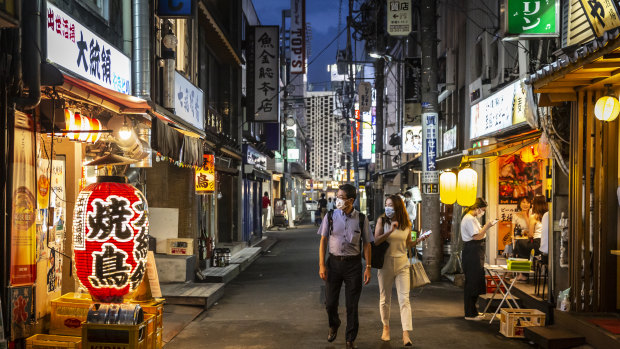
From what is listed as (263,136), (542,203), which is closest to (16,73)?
(542,203)

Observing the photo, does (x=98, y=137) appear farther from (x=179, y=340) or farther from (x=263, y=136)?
(x=263, y=136)

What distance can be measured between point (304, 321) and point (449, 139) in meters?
12.2

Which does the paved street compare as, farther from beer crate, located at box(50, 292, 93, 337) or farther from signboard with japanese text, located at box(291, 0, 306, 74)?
signboard with japanese text, located at box(291, 0, 306, 74)

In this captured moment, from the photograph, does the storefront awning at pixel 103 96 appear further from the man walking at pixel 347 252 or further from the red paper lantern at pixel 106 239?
the man walking at pixel 347 252

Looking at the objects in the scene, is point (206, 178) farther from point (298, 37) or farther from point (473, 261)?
point (298, 37)

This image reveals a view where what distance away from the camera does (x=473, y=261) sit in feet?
34.4

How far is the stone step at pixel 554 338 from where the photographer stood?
317 inches

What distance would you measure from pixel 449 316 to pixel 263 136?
965 inches

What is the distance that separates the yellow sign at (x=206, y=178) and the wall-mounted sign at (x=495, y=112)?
711cm

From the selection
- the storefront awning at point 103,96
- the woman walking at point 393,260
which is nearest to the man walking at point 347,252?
the woman walking at point 393,260

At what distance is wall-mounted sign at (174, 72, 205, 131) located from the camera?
13745 millimetres

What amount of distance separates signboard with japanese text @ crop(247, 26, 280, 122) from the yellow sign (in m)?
7.01

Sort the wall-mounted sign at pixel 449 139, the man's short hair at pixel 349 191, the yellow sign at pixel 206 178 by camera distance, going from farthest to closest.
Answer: the wall-mounted sign at pixel 449 139, the yellow sign at pixel 206 178, the man's short hair at pixel 349 191

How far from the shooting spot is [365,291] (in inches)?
544
